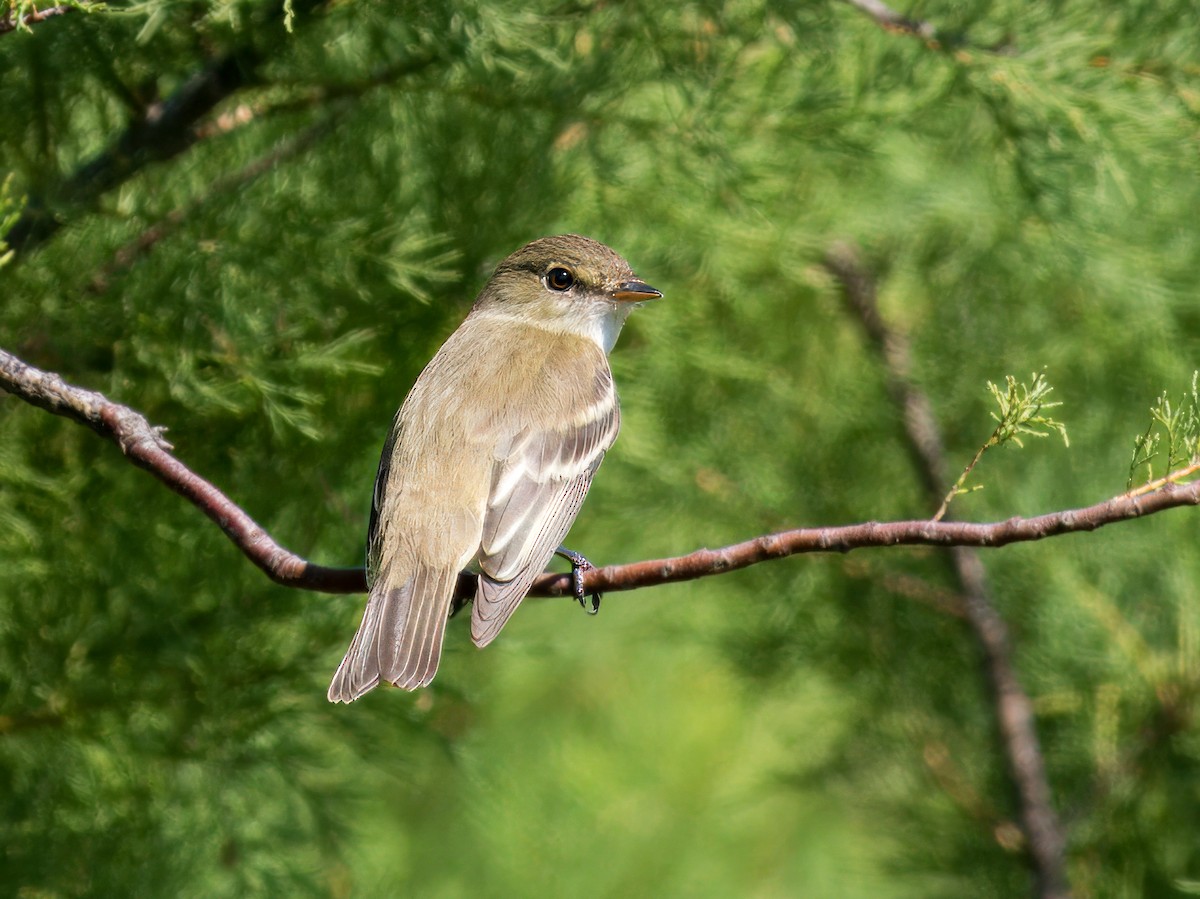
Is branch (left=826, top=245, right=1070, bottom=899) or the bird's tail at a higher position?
the bird's tail

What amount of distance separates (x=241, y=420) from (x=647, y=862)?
306 centimetres

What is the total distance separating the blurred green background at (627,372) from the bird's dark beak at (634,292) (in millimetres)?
281

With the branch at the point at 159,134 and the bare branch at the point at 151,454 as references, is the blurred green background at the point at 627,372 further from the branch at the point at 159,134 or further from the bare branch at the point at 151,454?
the bare branch at the point at 151,454

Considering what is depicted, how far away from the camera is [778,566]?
180 inches

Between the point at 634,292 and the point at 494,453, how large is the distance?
0.66m

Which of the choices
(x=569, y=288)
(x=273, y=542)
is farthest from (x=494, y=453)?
(x=273, y=542)

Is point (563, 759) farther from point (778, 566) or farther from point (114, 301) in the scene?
point (114, 301)

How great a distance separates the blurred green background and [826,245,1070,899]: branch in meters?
0.07

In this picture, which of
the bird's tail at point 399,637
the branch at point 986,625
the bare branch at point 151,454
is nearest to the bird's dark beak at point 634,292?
the bird's tail at point 399,637

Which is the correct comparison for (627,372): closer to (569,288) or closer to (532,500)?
(569,288)

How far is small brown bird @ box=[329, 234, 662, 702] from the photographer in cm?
283

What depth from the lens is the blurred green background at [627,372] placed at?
3.21 m

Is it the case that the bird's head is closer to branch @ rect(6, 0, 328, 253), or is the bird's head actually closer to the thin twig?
branch @ rect(6, 0, 328, 253)

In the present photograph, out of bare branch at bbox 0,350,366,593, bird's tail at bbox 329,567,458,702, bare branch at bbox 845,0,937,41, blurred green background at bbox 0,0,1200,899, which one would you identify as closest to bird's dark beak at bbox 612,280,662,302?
blurred green background at bbox 0,0,1200,899
